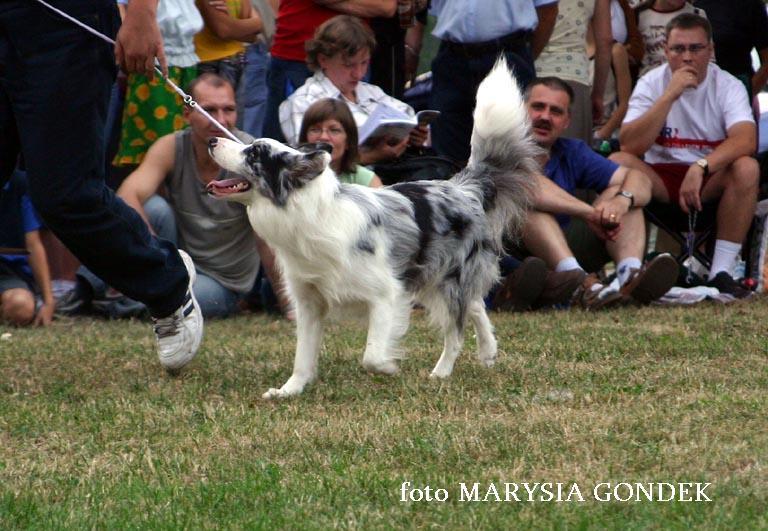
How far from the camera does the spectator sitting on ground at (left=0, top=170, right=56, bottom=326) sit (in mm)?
7770

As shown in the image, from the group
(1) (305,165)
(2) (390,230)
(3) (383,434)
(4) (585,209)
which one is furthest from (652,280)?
(3) (383,434)

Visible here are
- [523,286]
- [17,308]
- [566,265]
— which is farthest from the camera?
[566,265]

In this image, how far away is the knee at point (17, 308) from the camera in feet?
25.4

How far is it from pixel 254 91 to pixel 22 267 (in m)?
2.28

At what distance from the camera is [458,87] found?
849 cm

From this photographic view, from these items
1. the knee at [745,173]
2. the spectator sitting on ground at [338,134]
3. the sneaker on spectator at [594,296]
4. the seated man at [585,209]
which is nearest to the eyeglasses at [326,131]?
the spectator sitting on ground at [338,134]

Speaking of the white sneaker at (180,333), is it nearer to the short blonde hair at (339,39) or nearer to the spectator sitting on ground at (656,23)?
the short blonde hair at (339,39)

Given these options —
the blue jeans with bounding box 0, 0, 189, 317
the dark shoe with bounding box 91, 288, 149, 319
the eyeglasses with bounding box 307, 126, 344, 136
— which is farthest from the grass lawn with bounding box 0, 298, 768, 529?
the dark shoe with bounding box 91, 288, 149, 319

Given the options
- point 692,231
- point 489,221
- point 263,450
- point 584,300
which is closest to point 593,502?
point 263,450

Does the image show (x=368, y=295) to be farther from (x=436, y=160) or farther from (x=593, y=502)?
(x=436, y=160)

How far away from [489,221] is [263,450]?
196 cm

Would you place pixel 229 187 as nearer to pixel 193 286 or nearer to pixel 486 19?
pixel 193 286

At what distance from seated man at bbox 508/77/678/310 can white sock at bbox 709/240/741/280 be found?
49 cm

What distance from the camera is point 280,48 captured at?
860cm
